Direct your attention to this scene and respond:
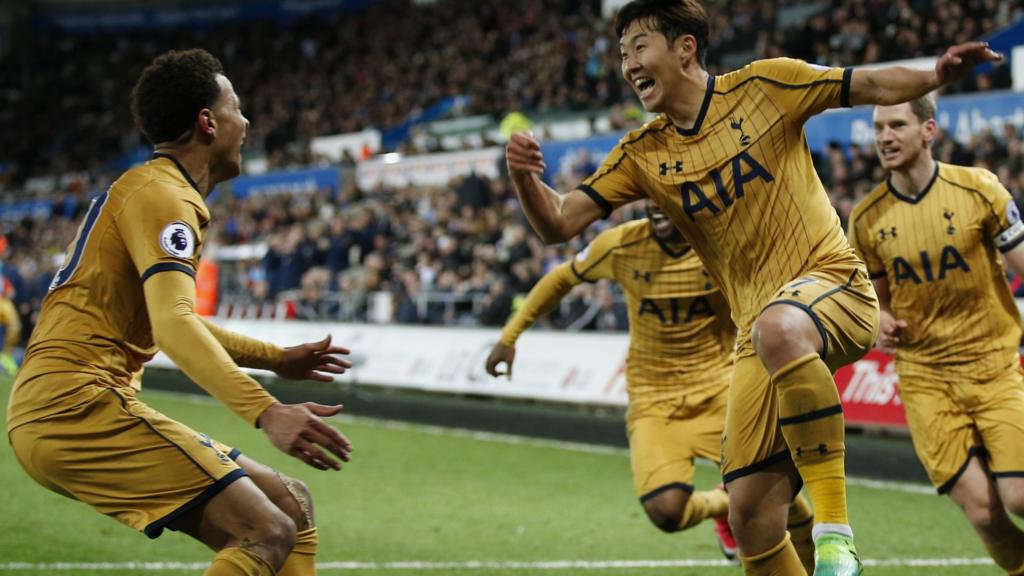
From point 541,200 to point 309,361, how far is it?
1157mm

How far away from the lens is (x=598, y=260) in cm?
749

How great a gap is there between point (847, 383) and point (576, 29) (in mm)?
21697

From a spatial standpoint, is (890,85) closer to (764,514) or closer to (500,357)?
(764,514)

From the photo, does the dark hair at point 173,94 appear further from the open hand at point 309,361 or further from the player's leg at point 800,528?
the player's leg at point 800,528

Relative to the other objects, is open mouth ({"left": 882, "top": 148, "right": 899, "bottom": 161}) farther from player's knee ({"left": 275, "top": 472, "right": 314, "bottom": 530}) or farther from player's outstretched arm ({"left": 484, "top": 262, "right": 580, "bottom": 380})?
player's knee ({"left": 275, "top": 472, "right": 314, "bottom": 530})

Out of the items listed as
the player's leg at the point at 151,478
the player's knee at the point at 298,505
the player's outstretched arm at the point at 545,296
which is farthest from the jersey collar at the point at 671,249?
the player's leg at the point at 151,478

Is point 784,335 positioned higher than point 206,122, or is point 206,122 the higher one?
point 206,122

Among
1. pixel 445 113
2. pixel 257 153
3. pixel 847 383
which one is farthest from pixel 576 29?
pixel 847 383

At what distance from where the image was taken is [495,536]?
823 centimetres

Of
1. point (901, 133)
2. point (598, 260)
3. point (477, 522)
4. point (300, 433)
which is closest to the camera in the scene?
point (300, 433)

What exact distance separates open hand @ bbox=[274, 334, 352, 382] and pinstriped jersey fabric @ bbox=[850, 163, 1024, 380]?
118 inches

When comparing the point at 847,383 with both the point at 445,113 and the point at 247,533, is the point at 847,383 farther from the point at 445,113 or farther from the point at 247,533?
the point at 445,113

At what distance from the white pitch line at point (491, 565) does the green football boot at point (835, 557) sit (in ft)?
10.3

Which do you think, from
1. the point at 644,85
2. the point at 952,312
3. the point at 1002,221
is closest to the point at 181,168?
the point at 644,85
